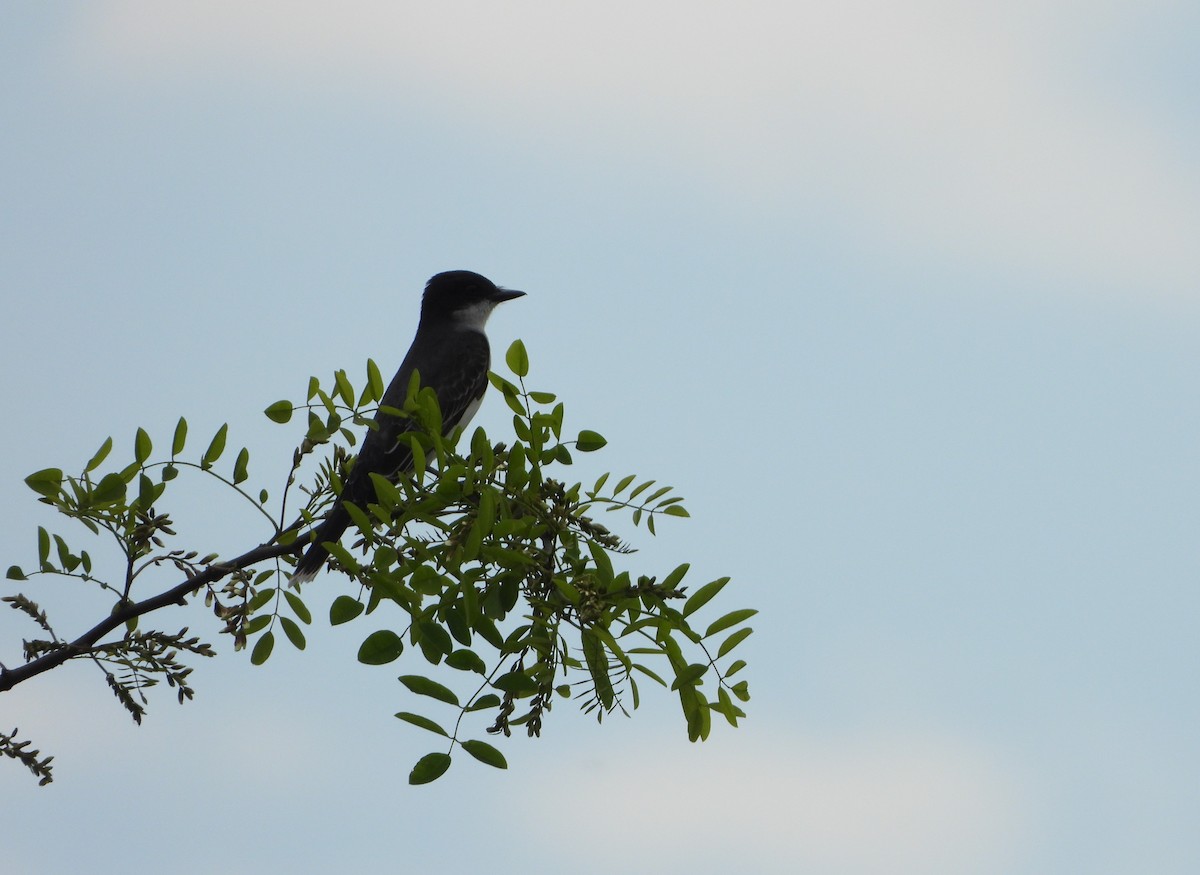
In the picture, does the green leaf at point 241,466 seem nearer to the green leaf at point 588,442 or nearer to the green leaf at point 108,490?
the green leaf at point 108,490

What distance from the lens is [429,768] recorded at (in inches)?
156

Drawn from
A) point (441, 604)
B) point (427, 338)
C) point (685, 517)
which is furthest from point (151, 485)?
point (427, 338)

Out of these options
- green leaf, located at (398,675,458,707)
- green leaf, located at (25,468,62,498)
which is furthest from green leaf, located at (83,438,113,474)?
green leaf, located at (398,675,458,707)

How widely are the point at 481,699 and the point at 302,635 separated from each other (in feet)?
3.45

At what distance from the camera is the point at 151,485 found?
455cm

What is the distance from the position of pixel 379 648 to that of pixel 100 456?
4.85 feet

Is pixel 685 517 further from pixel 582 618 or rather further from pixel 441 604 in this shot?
pixel 441 604

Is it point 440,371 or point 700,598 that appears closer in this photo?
point 700,598

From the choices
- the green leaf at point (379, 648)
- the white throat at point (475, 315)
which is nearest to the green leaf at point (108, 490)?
the green leaf at point (379, 648)

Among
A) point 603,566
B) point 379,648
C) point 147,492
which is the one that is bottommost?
point 379,648

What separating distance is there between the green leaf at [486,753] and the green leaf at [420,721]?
11 centimetres

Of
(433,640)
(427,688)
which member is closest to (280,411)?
(433,640)

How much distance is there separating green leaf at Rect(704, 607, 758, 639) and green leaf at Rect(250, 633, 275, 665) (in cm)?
172

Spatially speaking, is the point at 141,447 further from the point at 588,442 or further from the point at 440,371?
the point at 440,371
